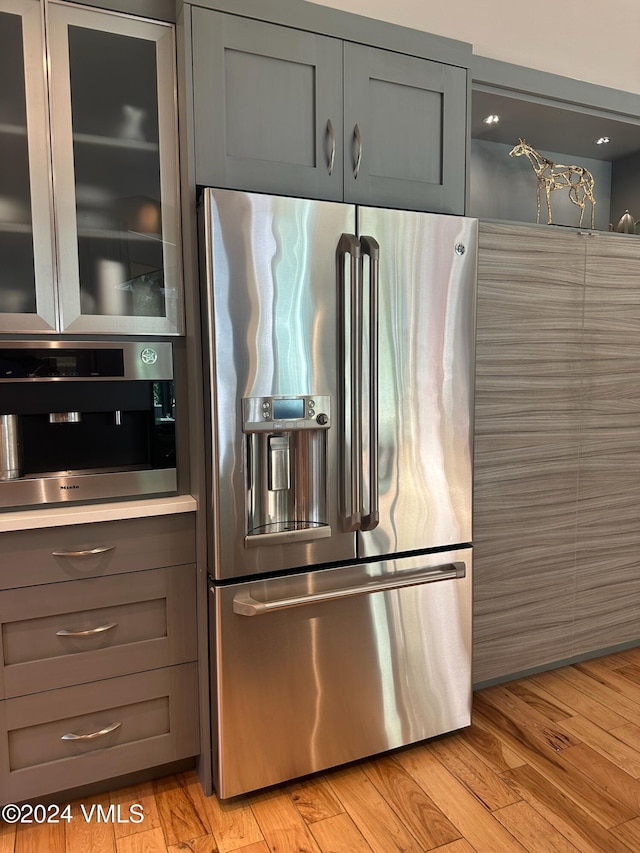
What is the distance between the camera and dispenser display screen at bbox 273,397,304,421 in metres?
1.82

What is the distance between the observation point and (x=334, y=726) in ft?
6.56

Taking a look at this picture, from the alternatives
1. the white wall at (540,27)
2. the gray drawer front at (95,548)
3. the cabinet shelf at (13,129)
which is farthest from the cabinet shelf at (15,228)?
the white wall at (540,27)

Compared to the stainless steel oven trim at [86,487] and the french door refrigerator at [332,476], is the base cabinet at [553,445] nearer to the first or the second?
the french door refrigerator at [332,476]

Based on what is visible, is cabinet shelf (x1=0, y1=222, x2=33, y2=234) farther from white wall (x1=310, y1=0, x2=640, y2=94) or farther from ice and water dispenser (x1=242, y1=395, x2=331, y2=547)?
white wall (x1=310, y1=0, x2=640, y2=94)

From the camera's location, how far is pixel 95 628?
1.83 metres

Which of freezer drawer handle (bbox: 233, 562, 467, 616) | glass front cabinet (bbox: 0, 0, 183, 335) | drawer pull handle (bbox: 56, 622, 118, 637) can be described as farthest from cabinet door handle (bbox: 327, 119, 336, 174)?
drawer pull handle (bbox: 56, 622, 118, 637)

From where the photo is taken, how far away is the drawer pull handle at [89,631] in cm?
180

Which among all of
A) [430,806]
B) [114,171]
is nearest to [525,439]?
[430,806]

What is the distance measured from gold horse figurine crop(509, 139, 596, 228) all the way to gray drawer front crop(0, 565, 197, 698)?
2161mm

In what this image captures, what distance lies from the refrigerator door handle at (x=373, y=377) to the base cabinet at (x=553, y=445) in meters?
0.59

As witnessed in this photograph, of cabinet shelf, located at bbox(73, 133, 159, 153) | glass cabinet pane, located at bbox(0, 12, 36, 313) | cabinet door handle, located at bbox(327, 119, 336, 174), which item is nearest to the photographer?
glass cabinet pane, located at bbox(0, 12, 36, 313)

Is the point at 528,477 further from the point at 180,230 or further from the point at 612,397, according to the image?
the point at 180,230

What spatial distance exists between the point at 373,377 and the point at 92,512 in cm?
91

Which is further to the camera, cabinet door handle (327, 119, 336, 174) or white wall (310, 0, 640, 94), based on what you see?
white wall (310, 0, 640, 94)
